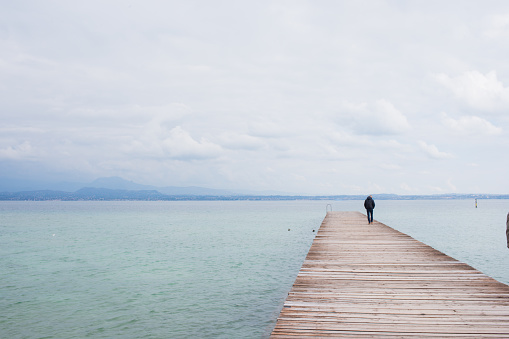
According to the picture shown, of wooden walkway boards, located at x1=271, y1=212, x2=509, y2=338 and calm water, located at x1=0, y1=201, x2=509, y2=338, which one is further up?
wooden walkway boards, located at x1=271, y1=212, x2=509, y2=338

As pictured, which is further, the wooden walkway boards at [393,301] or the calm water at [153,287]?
the calm water at [153,287]

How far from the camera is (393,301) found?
731 centimetres

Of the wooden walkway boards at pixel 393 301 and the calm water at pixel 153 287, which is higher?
the wooden walkway boards at pixel 393 301

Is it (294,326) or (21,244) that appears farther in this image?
(21,244)

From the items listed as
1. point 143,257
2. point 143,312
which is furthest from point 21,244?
point 143,312

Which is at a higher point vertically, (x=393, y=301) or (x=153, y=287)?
(x=393, y=301)

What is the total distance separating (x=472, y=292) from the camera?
7.79 m

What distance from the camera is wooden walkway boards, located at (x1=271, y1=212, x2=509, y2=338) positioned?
575cm

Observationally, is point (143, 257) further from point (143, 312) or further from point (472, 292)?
point (472, 292)

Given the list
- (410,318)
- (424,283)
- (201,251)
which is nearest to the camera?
(410,318)

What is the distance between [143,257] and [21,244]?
1463 cm

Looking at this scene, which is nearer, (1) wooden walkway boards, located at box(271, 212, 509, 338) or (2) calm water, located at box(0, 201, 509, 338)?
(1) wooden walkway boards, located at box(271, 212, 509, 338)

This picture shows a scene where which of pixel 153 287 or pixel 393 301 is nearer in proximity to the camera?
pixel 393 301

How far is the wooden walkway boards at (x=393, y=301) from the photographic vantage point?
18.9 ft
